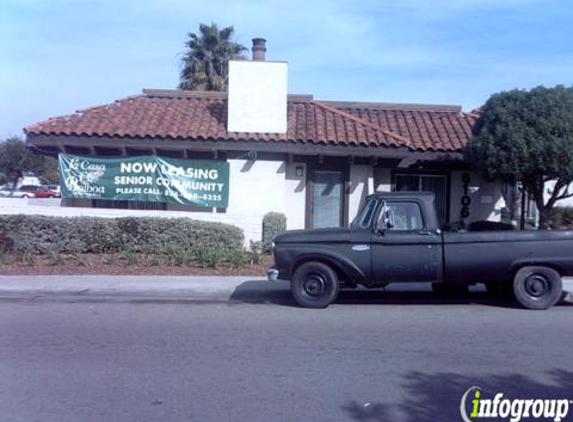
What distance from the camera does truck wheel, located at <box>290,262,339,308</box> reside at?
1134 centimetres

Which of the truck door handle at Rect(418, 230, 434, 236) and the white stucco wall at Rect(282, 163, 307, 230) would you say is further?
the white stucco wall at Rect(282, 163, 307, 230)

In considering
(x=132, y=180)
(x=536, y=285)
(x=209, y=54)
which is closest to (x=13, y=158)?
(x=209, y=54)

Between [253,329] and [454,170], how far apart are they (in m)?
12.1

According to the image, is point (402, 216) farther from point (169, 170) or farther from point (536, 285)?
point (169, 170)

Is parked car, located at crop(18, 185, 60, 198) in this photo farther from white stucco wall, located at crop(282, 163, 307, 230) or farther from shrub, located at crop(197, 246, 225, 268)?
shrub, located at crop(197, 246, 225, 268)

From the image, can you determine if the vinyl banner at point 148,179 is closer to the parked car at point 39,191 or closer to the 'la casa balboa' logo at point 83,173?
the 'la casa balboa' logo at point 83,173

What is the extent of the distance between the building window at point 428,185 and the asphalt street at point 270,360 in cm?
864

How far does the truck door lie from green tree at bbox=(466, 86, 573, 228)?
20.7 ft

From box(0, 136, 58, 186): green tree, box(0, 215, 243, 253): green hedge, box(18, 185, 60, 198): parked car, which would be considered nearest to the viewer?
box(0, 215, 243, 253): green hedge

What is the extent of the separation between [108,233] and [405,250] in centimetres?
843

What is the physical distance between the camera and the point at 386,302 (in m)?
12.4

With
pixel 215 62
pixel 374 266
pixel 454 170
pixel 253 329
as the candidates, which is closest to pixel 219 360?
pixel 253 329

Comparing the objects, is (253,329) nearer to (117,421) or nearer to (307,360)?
(307,360)

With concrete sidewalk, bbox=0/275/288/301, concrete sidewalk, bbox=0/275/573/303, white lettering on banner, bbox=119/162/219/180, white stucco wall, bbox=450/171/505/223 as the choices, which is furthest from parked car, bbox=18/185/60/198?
concrete sidewalk, bbox=0/275/573/303
